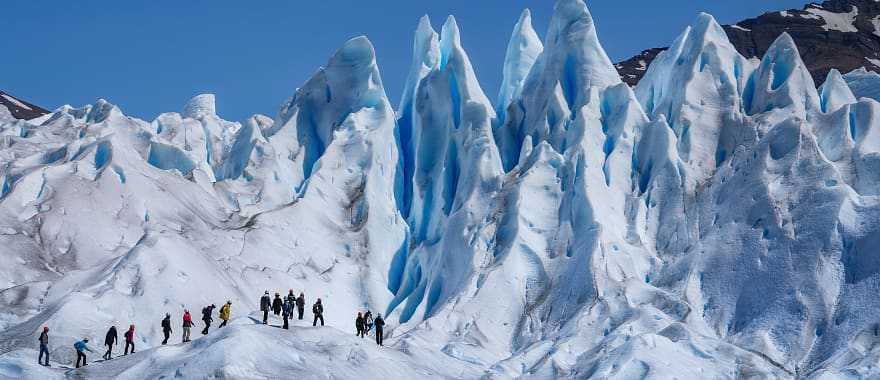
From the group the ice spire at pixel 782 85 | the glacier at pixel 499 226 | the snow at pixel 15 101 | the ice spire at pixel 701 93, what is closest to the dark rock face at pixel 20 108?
the snow at pixel 15 101

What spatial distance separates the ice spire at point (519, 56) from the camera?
272 ft

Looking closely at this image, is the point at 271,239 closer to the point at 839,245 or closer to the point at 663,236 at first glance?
the point at 663,236

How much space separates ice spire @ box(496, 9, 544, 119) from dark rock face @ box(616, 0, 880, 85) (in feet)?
144

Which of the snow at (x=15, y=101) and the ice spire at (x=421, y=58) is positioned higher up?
the ice spire at (x=421, y=58)

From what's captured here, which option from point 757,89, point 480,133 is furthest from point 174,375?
point 757,89

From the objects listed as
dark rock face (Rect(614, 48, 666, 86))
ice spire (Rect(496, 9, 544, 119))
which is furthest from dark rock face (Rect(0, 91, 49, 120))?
ice spire (Rect(496, 9, 544, 119))

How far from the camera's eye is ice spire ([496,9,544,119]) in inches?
3265

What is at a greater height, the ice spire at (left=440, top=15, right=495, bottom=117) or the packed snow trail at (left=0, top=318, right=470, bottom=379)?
the ice spire at (left=440, top=15, right=495, bottom=117)

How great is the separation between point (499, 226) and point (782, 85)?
20.2 m

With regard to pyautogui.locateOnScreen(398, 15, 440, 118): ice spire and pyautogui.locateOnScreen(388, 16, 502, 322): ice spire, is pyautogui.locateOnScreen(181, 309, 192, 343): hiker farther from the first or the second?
pyautogui.locateOnScreen(398, 15, 440, 118): ice spire

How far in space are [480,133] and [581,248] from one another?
15187 mm

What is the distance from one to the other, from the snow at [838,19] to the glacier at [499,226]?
6973cm

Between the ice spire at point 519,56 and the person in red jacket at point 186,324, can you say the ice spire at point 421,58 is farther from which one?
the person in red jacket at point 186,324

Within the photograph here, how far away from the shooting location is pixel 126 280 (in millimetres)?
51062
